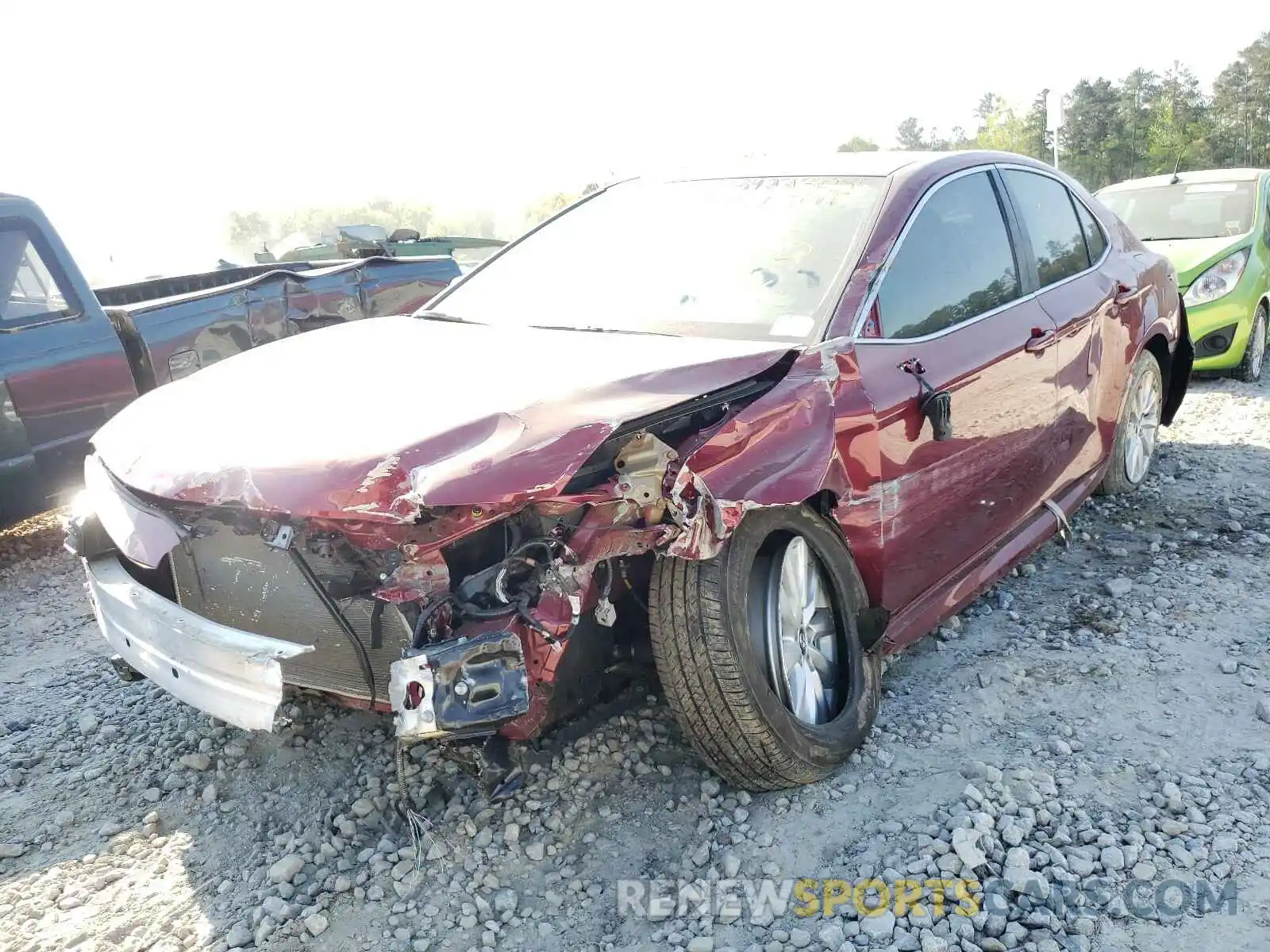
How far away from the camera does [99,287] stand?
6.57 metres

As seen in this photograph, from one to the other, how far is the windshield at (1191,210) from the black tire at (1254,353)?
674mm

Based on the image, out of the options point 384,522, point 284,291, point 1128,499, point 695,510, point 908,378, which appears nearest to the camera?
point 384,522

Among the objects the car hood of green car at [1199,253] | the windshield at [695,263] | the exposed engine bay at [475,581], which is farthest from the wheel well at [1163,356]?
the exposed engine bay at [475,581]

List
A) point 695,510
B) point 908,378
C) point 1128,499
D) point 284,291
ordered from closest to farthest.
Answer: point 695,510, point 908,378, point 1128,499, point 284,291

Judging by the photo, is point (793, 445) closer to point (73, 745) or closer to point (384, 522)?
point (384, 522)

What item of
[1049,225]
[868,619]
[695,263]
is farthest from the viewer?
[1049,225]

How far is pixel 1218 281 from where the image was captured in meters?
7.53

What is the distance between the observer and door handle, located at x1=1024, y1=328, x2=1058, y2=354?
366 cm

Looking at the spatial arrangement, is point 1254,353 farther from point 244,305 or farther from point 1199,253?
point 244,305

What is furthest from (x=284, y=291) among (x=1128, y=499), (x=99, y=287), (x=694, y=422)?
(x=1128, y=499)

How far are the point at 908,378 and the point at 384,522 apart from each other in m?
1.68

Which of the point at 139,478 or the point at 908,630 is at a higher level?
the point at 139,478

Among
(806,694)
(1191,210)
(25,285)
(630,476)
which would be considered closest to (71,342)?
(25,285)

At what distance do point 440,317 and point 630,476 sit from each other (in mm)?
1560
